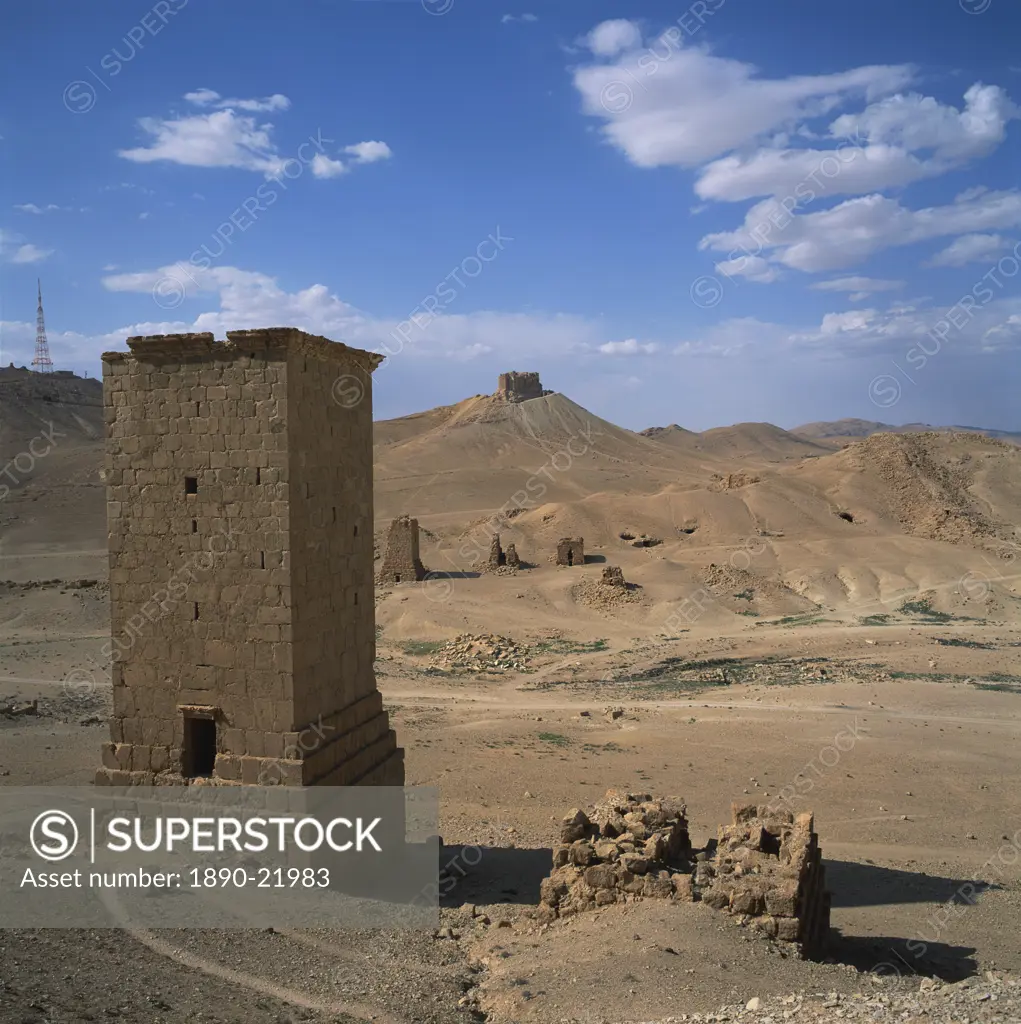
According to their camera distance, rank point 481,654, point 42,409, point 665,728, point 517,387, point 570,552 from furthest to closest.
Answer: point 517,387, point 42,409, point 570,552, point 481,654, point 665,728

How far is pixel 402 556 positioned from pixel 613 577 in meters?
8.26

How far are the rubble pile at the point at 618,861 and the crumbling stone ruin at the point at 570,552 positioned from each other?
2536cm

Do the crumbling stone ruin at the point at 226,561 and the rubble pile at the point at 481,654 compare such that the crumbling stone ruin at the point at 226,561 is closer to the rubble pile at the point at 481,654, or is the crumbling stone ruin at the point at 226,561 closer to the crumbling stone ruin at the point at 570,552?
the rubble pile at the point at 481,654

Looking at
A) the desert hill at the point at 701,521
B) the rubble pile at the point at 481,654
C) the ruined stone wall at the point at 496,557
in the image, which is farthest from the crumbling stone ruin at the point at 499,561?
the rubble pile at the point at 481,654

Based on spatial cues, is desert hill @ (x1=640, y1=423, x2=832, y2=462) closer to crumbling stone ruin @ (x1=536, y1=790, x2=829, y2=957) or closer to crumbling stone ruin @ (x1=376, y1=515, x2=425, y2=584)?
crumbling stone ruin @ (x1=376, y1=515, x2=425, y2=584)

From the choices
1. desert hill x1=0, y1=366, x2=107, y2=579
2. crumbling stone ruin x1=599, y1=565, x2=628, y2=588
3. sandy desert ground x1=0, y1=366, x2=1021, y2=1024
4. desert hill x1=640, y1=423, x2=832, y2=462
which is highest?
desert hill x1=640, y1=423, x2=832, y2=462

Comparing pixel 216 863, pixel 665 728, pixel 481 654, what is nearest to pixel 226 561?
pixel 216 863

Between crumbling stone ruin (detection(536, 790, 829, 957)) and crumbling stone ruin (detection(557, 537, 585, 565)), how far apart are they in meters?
25.2

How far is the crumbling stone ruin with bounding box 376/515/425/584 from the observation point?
33094 millimetres

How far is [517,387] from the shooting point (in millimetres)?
93625

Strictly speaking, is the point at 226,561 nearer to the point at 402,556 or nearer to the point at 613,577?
→ the point at 613,577

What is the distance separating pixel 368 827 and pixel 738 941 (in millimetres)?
4022

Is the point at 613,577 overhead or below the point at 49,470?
below

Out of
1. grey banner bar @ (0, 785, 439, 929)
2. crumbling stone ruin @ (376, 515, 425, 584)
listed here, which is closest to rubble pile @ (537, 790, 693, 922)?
grey banner bar @ (0, 785, 439, 929)
